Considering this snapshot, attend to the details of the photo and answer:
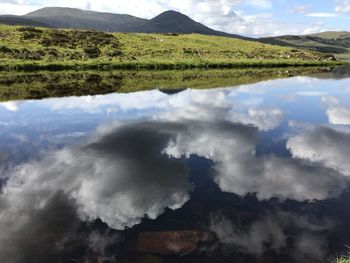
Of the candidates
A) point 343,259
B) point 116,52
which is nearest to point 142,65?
point 116,52

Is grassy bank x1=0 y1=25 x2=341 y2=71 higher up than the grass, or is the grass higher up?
the grass

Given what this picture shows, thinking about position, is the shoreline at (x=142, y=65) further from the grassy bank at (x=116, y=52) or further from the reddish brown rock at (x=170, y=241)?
the reddish brown rock at (x=170, y=241)

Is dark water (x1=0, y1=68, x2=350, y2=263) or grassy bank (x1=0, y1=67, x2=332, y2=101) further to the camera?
grassy bank (x1=0, y1=67, x2=332, y2=101)

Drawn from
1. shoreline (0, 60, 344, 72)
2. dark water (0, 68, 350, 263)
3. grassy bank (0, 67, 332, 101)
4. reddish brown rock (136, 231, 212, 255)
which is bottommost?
shoreline (0, 60, 344, 72)

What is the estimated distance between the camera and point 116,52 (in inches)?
4112

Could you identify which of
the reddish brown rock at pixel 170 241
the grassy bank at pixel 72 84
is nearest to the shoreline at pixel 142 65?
the grassy bank at pixel 72 84

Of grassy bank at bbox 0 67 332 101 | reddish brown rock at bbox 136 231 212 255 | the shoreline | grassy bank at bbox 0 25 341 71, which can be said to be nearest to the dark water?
reddish brown rock at bbox 136 231 212 255

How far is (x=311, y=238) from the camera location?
1484 centimetres

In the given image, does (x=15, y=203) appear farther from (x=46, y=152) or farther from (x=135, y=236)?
(x=46, y=152)

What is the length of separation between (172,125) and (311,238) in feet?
67.0

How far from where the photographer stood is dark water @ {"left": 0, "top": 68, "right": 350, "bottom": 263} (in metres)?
13.9

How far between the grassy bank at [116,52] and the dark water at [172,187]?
172ft

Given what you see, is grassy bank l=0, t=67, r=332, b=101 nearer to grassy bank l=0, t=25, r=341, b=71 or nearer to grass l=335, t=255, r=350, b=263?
grassy bank l=0, t=25, r=341, b=71

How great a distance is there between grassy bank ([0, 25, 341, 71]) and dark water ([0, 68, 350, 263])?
52.3 m
